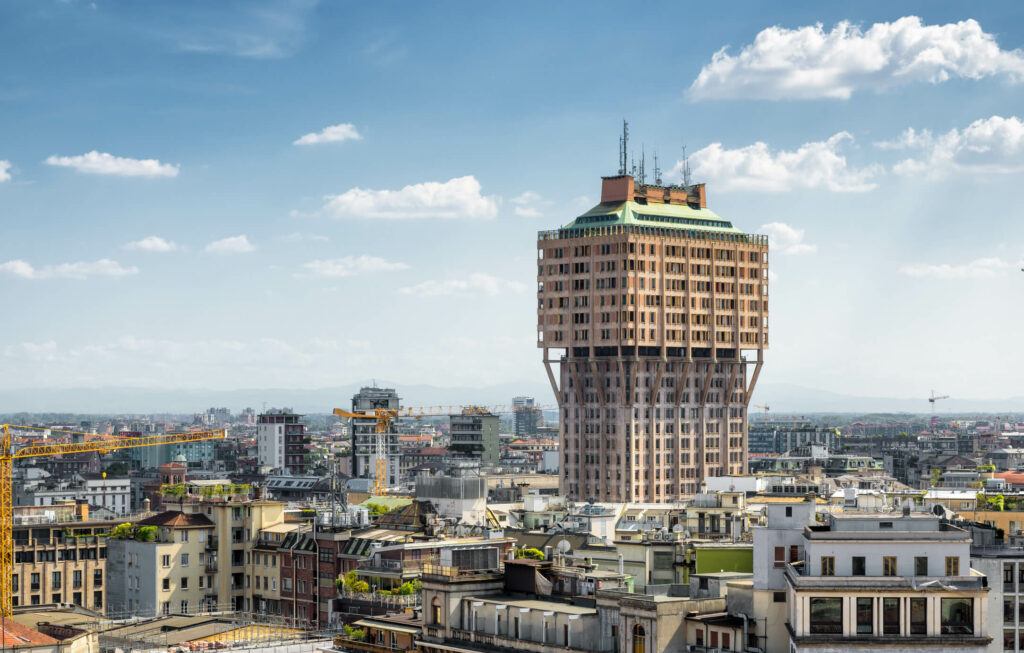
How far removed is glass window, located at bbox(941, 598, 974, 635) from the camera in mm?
90625

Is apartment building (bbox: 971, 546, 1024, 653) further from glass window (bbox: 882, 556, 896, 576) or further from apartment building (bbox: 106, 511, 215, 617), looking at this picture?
apartment building (bbox: 106, 511, 215, 617)

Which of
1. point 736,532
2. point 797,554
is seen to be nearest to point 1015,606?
point 797,554

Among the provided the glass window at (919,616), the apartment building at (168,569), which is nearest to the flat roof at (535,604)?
the glass window at (919,616)

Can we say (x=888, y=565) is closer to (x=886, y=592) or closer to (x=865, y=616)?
(x=886, y=592)

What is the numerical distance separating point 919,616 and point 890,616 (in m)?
1.39

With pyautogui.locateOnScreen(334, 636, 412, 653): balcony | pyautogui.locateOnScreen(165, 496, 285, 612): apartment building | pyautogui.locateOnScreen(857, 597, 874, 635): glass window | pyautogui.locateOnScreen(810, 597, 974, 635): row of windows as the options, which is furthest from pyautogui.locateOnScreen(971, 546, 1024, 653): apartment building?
pyautogui.locateOnScreen(165, 496, 285, 612): apartment building

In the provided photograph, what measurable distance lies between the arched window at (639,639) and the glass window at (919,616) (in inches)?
575

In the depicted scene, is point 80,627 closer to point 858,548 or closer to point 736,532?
point 736,532

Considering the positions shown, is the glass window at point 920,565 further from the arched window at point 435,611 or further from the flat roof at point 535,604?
the arched window at point 435,611

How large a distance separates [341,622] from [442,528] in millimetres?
27396

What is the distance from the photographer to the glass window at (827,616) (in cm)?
8988

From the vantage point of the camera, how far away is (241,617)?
16225 centimetres

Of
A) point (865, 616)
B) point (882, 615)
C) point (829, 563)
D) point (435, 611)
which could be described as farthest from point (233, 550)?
point (882, 615)

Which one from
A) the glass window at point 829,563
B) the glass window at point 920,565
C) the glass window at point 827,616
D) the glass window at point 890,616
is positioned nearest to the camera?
Result: the glass window at point 827,616
